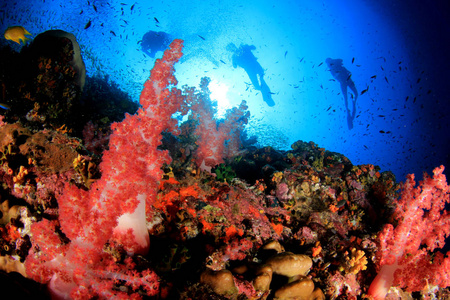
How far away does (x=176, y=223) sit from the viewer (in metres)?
3.78

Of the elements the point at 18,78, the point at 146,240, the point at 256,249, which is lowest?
the point at 146,240

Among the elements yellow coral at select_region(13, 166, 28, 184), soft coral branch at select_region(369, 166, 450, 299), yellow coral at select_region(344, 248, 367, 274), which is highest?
soft coral branch at select_region(369, 166, 450, 299)

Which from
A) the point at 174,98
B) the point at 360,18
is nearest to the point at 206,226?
the point at 174,98

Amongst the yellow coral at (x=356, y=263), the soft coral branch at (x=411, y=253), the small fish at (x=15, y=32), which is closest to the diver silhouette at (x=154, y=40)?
the small fish at (x=15, y=32)

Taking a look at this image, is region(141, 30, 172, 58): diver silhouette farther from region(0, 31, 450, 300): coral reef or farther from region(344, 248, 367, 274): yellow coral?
region(344, 248, 367, 274): yellow coral

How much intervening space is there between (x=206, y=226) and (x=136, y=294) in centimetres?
186

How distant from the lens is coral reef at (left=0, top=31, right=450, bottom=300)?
231cm

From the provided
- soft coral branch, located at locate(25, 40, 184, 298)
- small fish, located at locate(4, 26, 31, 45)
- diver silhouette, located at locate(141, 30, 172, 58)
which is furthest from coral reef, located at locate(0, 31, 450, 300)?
diver silhouette, located at locate(141, 30, 172, 58)

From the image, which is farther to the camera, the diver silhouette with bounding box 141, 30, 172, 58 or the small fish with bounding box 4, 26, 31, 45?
the diver silhouette with bounding box 141, 30, 172, 58

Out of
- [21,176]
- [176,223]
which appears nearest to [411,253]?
[176,223]

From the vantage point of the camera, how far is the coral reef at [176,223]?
2311 mm

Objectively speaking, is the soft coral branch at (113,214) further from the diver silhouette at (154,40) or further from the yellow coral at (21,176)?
the diver silhouette at (154,40)

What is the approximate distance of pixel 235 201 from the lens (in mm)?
4594

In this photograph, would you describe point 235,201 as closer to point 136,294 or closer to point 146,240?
point 146,240
